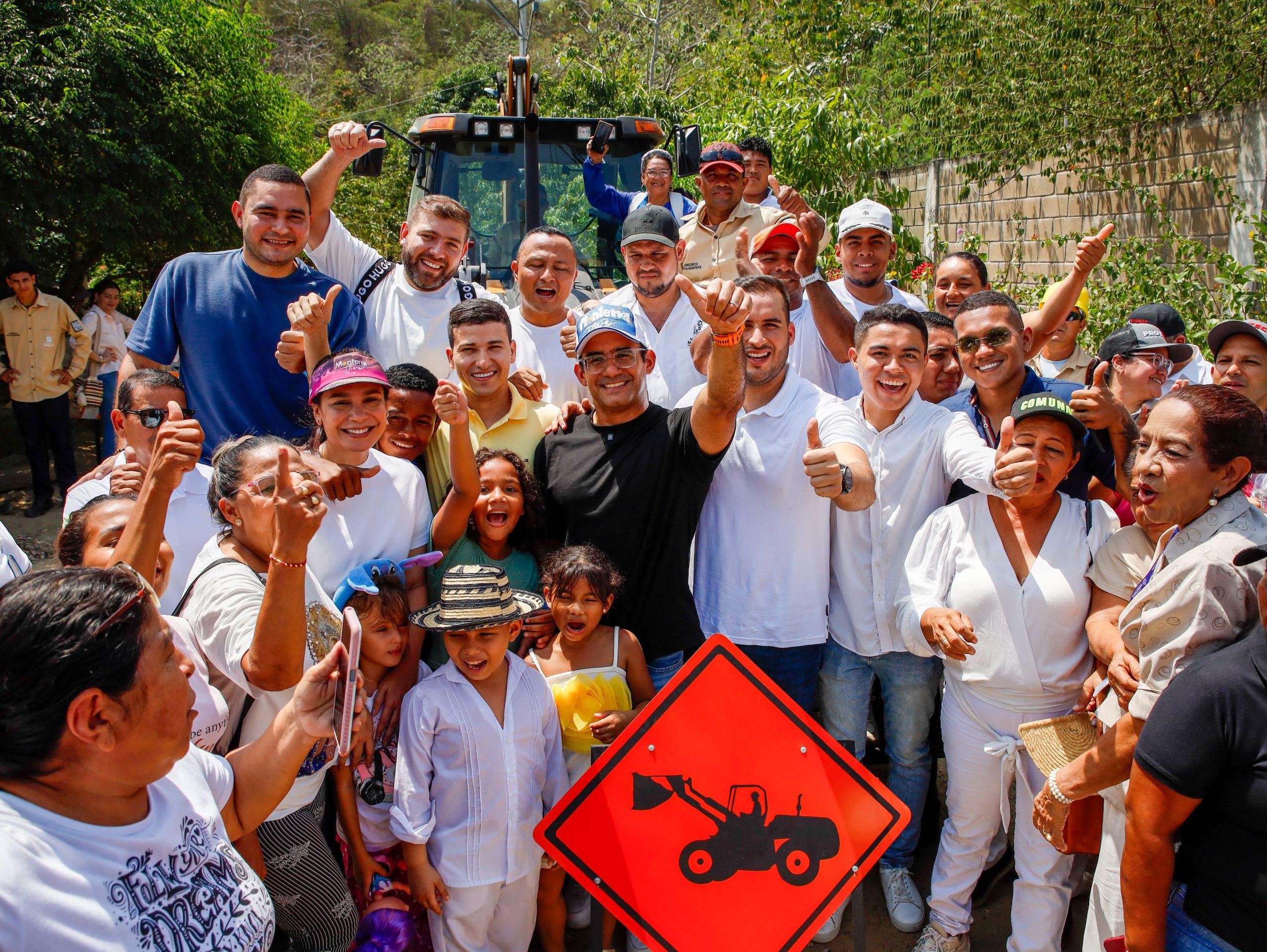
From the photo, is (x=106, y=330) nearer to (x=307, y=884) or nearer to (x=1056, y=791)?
→ (x=307, y=884)

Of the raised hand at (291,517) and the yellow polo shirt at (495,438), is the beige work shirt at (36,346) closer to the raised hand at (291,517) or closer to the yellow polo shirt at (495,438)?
the yellow polo shirt at (495,438)

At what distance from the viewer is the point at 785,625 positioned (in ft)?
10.3

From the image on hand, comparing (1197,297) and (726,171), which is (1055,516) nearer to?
(726,171)

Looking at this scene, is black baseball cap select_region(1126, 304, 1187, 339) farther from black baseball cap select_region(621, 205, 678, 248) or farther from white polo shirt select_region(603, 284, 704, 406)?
black baseball cap select_region(621, 205, 678, 248)

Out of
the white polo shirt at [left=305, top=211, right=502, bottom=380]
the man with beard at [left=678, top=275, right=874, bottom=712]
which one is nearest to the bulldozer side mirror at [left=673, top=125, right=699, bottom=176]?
the white polo shirt at [left=305, top=211, right=502, bottom=380]

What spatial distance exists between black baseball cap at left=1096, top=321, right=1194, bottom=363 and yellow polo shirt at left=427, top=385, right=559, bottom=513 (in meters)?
2.35

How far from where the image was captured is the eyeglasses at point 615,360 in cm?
311

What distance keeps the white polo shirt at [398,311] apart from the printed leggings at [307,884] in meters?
1.92

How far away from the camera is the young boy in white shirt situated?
2643mm

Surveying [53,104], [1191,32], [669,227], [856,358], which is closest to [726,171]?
[669,227]

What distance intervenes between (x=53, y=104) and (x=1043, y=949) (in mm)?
10812

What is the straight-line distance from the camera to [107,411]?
8.12m

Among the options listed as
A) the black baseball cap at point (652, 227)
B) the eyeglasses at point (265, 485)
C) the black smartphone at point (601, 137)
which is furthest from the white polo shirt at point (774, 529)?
the black smartphone at point (601, 137)

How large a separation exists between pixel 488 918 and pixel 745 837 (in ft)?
2.85
